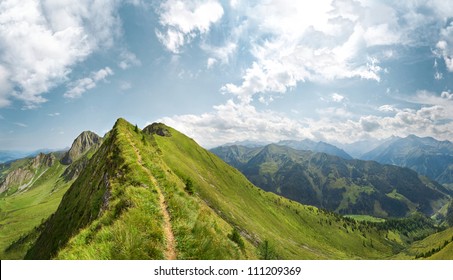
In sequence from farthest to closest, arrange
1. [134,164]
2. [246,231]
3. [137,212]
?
[246,231] → [134,164] → [137,212]

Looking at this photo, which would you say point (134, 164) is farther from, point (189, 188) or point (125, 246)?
point (125, 246)

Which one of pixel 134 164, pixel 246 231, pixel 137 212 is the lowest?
pixel 246 231

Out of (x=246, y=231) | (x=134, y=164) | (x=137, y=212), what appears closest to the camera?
(x=137, y=212)

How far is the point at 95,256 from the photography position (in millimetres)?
13750

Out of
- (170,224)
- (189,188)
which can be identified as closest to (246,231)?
(189,188)
